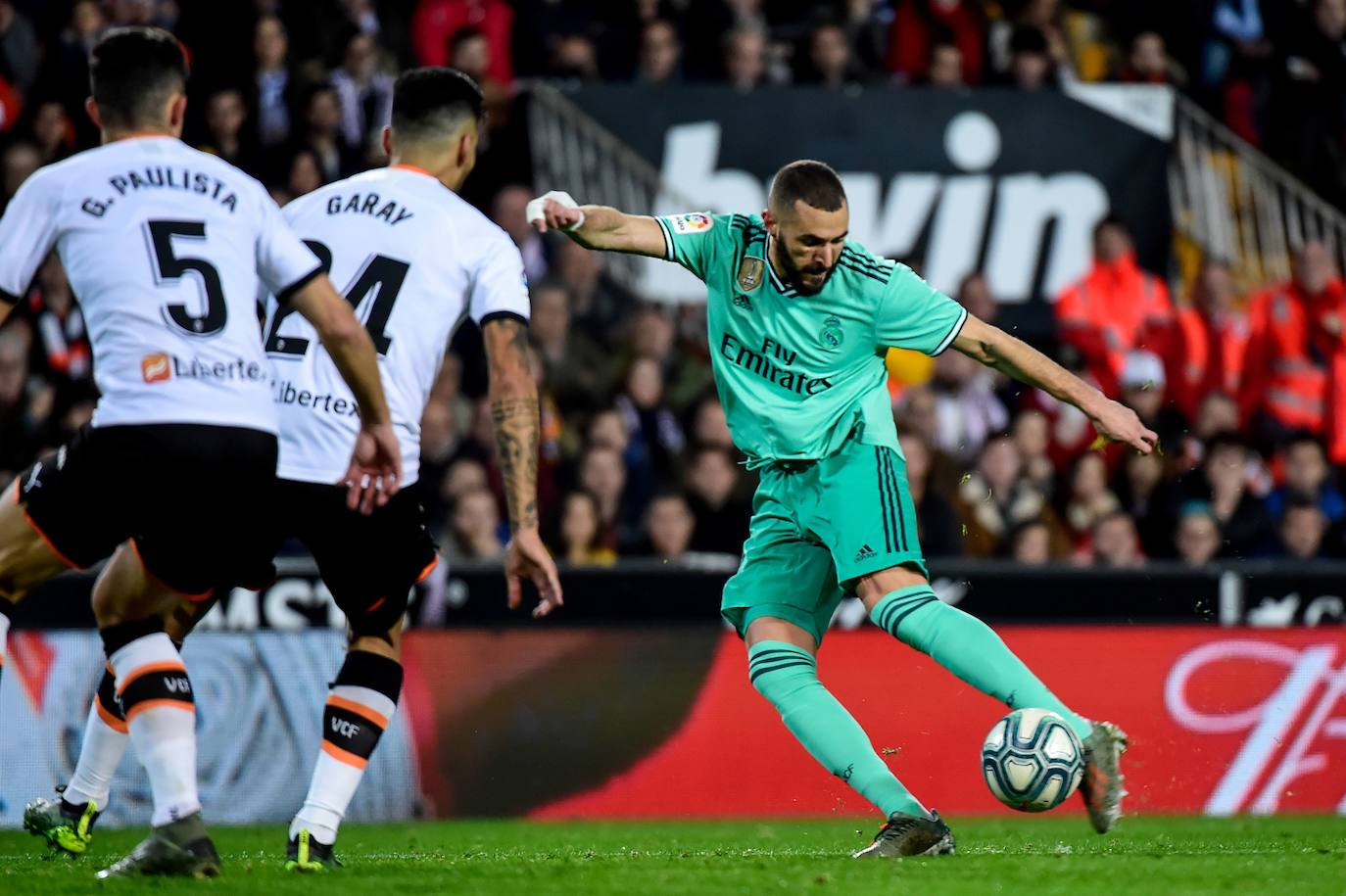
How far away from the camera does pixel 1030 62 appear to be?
47.3 feet

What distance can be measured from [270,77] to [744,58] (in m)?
3.34

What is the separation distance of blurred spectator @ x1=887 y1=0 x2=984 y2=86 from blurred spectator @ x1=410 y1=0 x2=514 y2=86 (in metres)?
2.96

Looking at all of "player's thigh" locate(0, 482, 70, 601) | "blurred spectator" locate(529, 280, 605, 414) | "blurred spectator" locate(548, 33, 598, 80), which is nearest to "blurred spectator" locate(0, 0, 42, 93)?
"blurred spectator" locate(548, 33, 598, 80)

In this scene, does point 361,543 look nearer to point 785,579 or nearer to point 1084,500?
point 785,579

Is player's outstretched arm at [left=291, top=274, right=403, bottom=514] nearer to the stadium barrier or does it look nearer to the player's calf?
the player's calf

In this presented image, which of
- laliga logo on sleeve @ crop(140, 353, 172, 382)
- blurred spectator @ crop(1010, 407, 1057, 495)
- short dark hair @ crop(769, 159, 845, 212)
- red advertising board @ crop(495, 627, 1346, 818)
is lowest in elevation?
red advertising board @ crop(495, 627, 1346, 818)

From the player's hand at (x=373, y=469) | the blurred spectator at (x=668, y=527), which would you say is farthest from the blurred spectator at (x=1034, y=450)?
the player's hand at (x=373, y=469)

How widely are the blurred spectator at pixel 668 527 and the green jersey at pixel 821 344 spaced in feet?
14.6

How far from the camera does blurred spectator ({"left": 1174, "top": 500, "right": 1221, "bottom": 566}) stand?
11.5 metres

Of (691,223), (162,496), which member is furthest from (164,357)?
(691,223)

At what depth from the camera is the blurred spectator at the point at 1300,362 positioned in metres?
12.9

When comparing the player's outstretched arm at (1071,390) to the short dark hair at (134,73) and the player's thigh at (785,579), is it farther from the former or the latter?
the short dark hair at (134,73)

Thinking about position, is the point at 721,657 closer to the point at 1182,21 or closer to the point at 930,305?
the point at 930,305

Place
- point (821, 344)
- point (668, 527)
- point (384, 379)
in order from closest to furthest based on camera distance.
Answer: point (384, 379)
point (821, 344)
point (668, 527)
